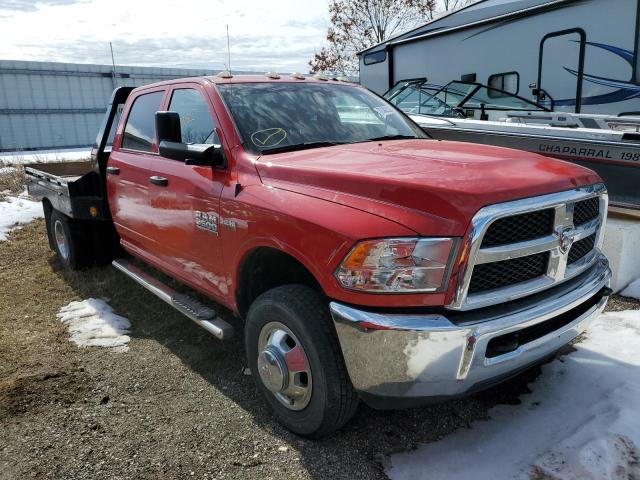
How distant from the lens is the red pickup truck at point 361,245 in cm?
224

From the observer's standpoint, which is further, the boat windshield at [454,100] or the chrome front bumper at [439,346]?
the boat windshield at [454,100]

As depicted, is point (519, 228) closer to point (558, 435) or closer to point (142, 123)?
point (558, 435)

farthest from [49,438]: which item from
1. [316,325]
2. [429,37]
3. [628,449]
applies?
[429,37]

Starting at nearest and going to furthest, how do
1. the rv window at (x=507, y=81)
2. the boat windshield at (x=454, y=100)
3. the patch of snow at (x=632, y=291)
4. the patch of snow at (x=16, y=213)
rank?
the patch of snow at (x=632, y=291)
the boat windshield at (x=454, y=100)
the patch of snow at (x=16, y=213)
the rv window at (x=507, y=81)

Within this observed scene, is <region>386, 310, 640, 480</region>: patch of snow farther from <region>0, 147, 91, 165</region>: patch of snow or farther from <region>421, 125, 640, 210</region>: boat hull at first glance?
<region>0, 147, 91, 165</region>: patch of snow

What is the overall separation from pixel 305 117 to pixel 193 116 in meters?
0.80

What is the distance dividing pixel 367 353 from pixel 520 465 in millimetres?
950

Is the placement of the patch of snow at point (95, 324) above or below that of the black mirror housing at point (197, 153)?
below

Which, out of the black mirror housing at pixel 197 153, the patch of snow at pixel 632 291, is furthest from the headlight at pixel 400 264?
the patch of snow at pixel 632 291

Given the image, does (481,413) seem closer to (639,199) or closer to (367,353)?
(367,353)

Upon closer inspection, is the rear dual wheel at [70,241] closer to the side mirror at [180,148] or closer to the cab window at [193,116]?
the cab window at [193,116]

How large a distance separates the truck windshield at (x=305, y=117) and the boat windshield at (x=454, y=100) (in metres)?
3.57

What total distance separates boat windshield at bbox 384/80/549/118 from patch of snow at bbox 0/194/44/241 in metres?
6.01

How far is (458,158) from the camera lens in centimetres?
280
